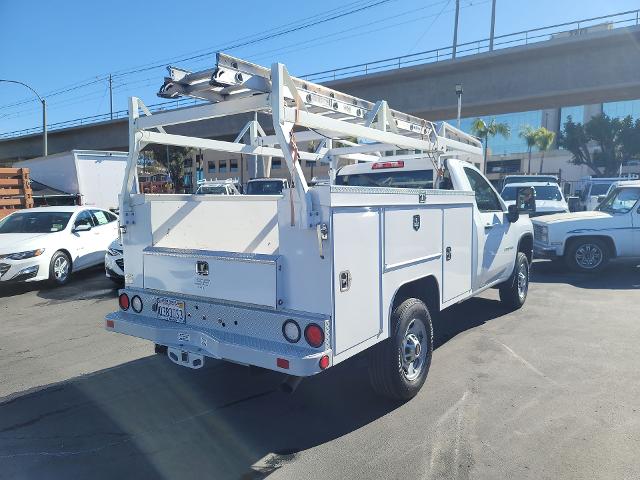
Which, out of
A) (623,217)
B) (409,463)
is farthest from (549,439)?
(623,217)

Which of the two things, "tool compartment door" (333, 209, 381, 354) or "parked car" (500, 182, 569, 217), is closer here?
"tool compartment door" (333, 209, 381, 354)

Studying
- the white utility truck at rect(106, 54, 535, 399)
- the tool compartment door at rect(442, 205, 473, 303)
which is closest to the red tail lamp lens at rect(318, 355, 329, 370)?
the white utility truck at rect(106, 54, 535, 399)

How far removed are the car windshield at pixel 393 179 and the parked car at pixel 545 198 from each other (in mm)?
10141

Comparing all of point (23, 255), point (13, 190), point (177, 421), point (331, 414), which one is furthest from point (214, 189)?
point (331, 414)

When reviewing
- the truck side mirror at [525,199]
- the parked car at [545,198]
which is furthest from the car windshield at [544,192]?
the truck side mirror at [525,199]

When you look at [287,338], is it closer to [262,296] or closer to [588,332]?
[262,296]

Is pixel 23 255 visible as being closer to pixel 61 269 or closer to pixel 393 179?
pixel 61 269

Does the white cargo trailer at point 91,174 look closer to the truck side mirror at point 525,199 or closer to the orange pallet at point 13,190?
the orange pallet at point 13,190

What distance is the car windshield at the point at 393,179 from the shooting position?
5984mm

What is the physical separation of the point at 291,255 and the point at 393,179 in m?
3.18

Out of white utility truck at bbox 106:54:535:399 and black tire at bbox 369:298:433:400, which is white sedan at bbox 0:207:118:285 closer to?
white utility truck at bbox 106:54:535:399

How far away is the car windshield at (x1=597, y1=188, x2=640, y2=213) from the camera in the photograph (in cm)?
1034

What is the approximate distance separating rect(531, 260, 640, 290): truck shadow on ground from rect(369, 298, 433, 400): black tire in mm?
6451

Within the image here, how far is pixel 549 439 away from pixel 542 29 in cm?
2308
